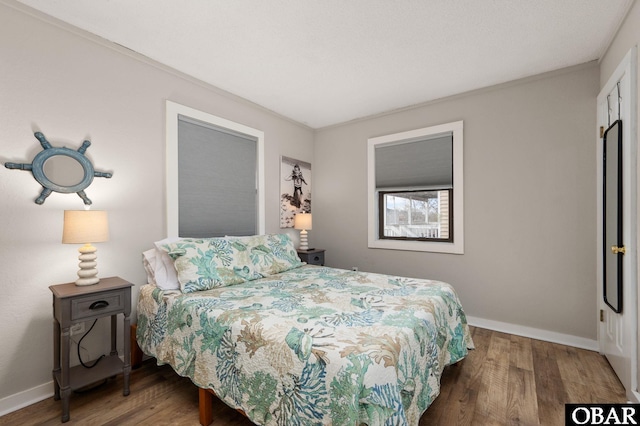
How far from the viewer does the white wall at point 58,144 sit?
1.91 metres

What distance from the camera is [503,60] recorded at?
2.62 metres

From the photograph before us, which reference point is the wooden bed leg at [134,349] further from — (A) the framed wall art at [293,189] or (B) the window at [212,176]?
(A) the framed wall art at [293,189]

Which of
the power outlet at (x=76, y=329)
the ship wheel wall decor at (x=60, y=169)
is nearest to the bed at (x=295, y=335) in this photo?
the power outlet at (x=76, y=329)

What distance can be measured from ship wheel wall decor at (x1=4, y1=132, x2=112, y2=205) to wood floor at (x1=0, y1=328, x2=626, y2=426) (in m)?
1.42

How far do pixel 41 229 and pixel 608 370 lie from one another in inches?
174

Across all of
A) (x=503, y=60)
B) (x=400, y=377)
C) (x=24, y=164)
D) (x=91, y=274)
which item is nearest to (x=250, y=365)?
(x=400, y=377)

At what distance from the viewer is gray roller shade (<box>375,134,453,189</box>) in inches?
137

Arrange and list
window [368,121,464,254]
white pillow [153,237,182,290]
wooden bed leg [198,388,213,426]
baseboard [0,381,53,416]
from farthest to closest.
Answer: window [368,121,464,254] < white pillow [153,237,182,290] < baseboard [0,381,53,416] < wooden bed leg [198,388,213,426]

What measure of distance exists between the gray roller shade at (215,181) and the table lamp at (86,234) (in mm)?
841

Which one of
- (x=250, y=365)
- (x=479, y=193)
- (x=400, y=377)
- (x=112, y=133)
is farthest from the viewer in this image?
(x=479, y=193)

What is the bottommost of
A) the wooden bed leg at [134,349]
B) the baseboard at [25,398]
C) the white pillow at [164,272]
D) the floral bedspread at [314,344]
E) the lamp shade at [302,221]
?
the baseboard at [25,398]

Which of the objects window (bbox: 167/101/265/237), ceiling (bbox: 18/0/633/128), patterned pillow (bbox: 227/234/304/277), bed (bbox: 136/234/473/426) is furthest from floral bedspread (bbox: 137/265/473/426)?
ceiling (bbox: 18/0/633/128)

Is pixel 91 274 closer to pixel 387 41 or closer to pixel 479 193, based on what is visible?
pixel 387 41

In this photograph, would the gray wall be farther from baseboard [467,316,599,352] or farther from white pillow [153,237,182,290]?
white pillow [153,237,182,290]
